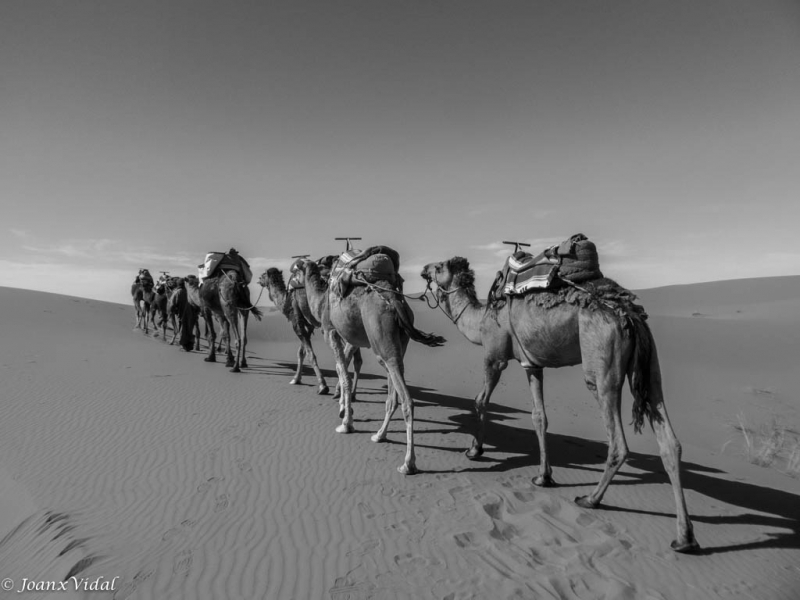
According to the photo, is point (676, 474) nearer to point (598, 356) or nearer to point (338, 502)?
point (598, 356)

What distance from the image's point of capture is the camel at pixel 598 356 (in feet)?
14.5

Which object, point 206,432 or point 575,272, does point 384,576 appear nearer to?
point 575,272

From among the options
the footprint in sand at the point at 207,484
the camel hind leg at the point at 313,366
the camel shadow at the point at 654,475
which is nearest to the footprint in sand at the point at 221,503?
the footprint in sand at the point at 207,484

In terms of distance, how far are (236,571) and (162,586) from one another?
573mm

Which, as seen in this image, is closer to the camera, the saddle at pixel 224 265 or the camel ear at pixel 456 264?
the camel ear at pixel 456 264

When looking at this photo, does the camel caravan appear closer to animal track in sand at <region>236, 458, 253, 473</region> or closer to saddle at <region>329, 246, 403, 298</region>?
saddle at <region>329, 246, 403, 298</region>

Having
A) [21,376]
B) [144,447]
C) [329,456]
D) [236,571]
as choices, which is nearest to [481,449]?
[329,456]

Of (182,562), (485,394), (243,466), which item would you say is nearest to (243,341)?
(243,466)

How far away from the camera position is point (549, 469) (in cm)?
569

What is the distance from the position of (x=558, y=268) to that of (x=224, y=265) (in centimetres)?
1082

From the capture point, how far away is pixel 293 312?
11164 millimetres

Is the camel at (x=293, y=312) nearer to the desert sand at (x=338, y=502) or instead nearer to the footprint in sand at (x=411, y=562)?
the desert sand at (x=338, y=502)

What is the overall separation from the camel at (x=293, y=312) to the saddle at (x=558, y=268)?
6.30 meters

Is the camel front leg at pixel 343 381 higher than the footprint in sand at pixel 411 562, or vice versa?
the camel front leg at pixel 343 381
